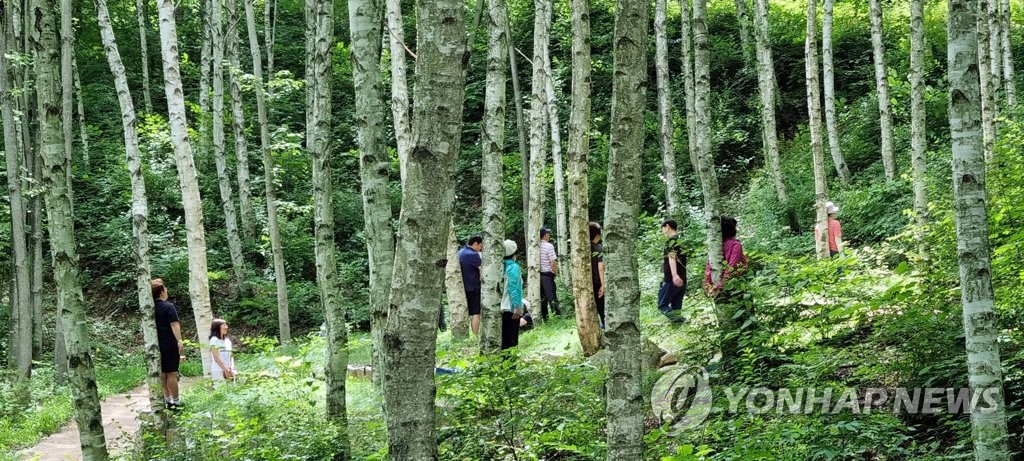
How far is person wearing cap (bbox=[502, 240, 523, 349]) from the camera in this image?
399 inches

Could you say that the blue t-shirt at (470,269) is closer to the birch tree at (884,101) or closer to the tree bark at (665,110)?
the tree bark at (665,110)

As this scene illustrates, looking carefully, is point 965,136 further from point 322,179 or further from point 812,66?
point 812,66

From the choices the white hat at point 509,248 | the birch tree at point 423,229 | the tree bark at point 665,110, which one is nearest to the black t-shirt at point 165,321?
the white hat at point 509,248

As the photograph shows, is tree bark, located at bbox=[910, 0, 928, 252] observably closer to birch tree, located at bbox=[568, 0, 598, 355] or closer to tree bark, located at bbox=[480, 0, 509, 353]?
birch tree, located at bbox=[568, 0, 598, 355]

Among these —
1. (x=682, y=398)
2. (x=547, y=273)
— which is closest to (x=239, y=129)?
(x=547, y=273)

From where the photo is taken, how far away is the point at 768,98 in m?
17.2

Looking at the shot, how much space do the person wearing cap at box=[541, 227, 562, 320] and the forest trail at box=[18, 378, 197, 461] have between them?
6.85m

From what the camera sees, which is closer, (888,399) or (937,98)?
(888,399)

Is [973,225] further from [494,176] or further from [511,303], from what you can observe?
[511,303]

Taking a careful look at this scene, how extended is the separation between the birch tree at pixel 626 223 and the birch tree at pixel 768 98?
40.6 feet

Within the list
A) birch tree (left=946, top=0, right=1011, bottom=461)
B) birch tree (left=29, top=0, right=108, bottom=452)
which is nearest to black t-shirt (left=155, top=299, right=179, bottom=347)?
birch tree (left=29, top=0, right=108, bottom=452)

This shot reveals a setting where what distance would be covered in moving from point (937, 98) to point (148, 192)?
2121cm

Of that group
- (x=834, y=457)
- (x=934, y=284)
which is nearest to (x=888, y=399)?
(x=934, y=284)

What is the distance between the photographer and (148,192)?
2342cm
